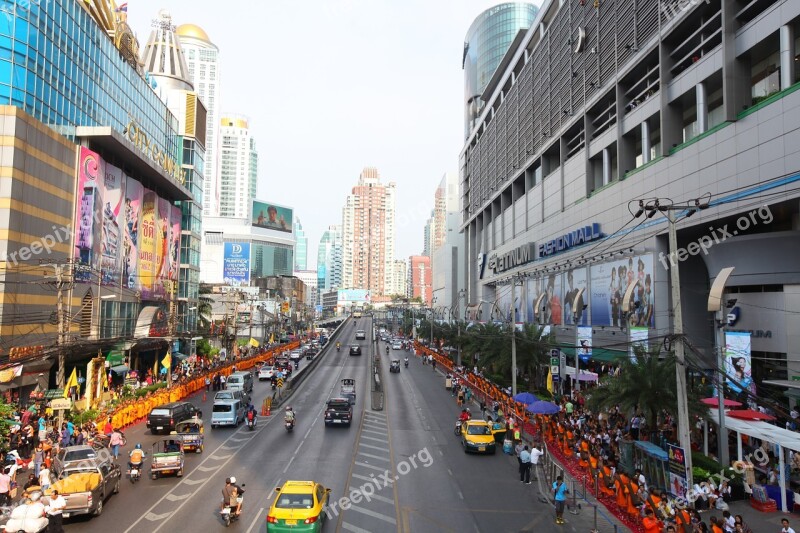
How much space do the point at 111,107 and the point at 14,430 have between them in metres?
39.7

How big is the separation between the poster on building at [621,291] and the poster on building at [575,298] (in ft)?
5.83

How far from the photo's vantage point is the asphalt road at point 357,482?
17797 mm

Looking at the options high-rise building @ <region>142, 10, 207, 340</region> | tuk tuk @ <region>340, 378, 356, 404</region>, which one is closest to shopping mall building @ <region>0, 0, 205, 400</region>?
high-rise building @ <region>142, 10, 207, 340</region>

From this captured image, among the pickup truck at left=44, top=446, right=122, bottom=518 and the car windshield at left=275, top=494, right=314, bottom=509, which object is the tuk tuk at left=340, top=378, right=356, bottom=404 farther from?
the car windshield at left=275, top=494, right=314, bottom=509

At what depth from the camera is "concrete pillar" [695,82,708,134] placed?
121 ft

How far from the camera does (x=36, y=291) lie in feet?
131

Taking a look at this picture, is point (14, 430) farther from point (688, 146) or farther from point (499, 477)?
point (688, 146)

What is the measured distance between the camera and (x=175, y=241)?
7319 cm

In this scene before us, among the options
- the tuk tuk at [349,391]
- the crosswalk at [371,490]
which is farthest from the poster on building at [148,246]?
the crosswalk at [371,490]

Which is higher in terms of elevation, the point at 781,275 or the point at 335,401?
the point at 781,275

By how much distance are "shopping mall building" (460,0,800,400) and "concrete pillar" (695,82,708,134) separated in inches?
3.2

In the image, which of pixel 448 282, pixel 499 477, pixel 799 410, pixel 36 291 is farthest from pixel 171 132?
pixel 448 282

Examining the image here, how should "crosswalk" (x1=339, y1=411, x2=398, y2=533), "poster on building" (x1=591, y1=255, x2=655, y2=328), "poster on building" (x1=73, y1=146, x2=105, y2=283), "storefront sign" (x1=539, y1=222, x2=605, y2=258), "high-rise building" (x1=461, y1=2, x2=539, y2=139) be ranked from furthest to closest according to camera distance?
1. "high-rise building" (x1=461, y1=2, x2=539, y2=139)
2. "storefront sign" (x1=539, y1=222, x2=605, y2=258)
3. "poster on building" (x1=73, y1=146, x2=105, y2=283)
4. "poster on building" (x1=591, y1=255, x2=655, y2=328)
5. "crosswalk" (x1=339, y1=411, x2=398, y2=533)

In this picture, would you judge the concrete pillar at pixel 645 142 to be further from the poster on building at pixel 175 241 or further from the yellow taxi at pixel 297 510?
the poster on building at pixel 175 241
